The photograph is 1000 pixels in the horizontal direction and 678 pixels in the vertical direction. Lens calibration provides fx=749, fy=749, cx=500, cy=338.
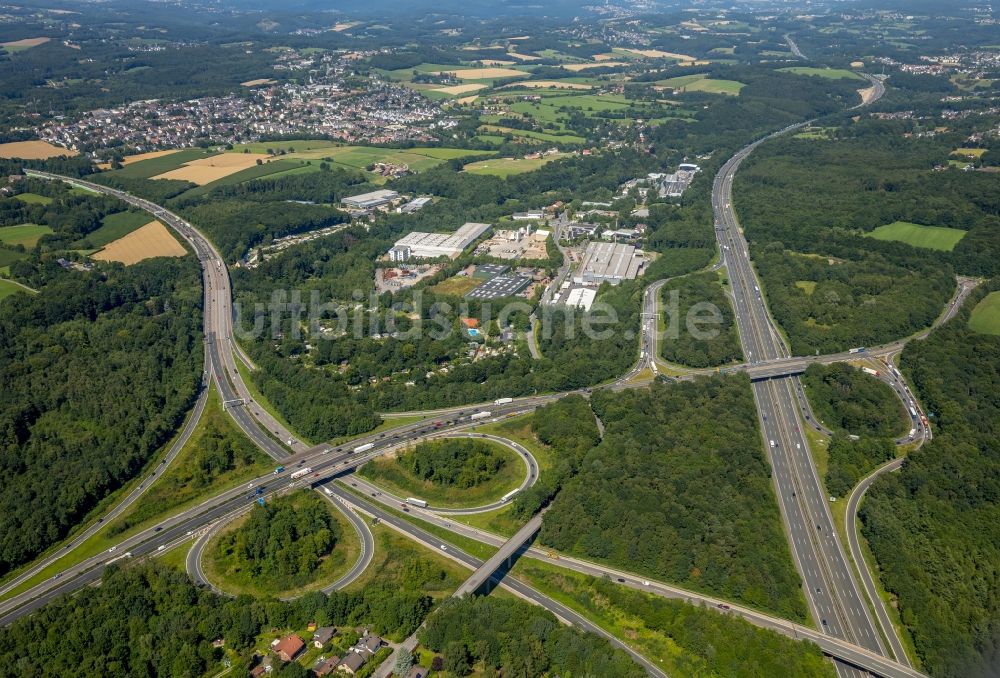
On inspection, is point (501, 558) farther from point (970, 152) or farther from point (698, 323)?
point (970, 152)

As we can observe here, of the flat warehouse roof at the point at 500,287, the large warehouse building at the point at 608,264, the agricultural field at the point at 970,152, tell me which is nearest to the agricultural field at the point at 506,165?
the large warehouse building at the point at 608,264

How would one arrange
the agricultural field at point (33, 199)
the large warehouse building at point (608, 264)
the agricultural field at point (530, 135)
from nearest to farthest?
the large warehouse building at point (608, 264)
the agricultural field at point (33, 199)
the agricultural field at point (530, 135)

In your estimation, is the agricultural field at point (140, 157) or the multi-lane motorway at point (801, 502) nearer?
the multi-lane motorway at point (801, 502)

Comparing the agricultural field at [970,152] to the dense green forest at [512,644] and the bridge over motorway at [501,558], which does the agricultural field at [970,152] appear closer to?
the bridge over motorway at [501,558]

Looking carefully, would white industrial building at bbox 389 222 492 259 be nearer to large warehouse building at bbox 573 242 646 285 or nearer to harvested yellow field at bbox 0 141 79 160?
large warehouse building at bbox 573 242 646 285

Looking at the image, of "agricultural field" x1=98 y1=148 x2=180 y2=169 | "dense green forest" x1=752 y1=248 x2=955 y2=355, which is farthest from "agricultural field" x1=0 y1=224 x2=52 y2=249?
"dense green forest" x1=752 y1=248 x2=955 y2=355

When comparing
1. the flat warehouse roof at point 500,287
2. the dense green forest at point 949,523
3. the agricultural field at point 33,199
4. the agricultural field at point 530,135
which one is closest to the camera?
the dense green forest at point 949,523
